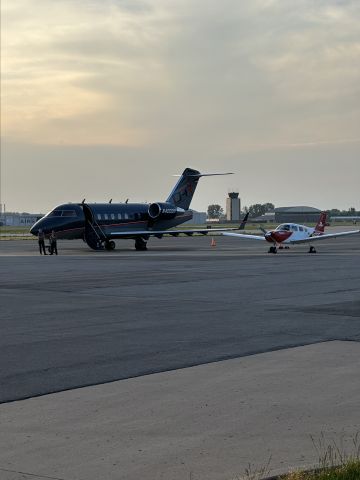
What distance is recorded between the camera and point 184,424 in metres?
8.77

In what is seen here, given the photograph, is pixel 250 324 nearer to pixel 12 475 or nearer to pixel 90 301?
pixel 90 301

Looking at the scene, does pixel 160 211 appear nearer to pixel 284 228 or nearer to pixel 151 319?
pixel 284 228

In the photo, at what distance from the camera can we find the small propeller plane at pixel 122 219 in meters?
56.1

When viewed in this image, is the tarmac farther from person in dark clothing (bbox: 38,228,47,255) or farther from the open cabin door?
the open cabin door

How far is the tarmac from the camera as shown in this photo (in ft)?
25.0

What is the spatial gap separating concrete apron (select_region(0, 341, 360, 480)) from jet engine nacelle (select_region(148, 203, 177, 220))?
49592 mm

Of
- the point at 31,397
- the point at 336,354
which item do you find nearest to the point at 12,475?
the point at 31,397

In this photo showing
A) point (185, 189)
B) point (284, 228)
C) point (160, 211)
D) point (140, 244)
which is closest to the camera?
point (284, 228)

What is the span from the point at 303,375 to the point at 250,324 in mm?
5858

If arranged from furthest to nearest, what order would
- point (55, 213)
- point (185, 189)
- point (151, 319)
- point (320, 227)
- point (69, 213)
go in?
point (185, 189) → point (69, 213) → point (55, 213) → point (320, 227) → point (151, 319)

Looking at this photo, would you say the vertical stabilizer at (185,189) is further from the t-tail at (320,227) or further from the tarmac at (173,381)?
the tarmac at (173,381)

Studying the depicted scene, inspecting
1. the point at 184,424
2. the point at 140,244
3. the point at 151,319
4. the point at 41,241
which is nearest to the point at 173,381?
the point at 184,424

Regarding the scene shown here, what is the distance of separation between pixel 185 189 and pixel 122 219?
318 inches

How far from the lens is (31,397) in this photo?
10.2m
